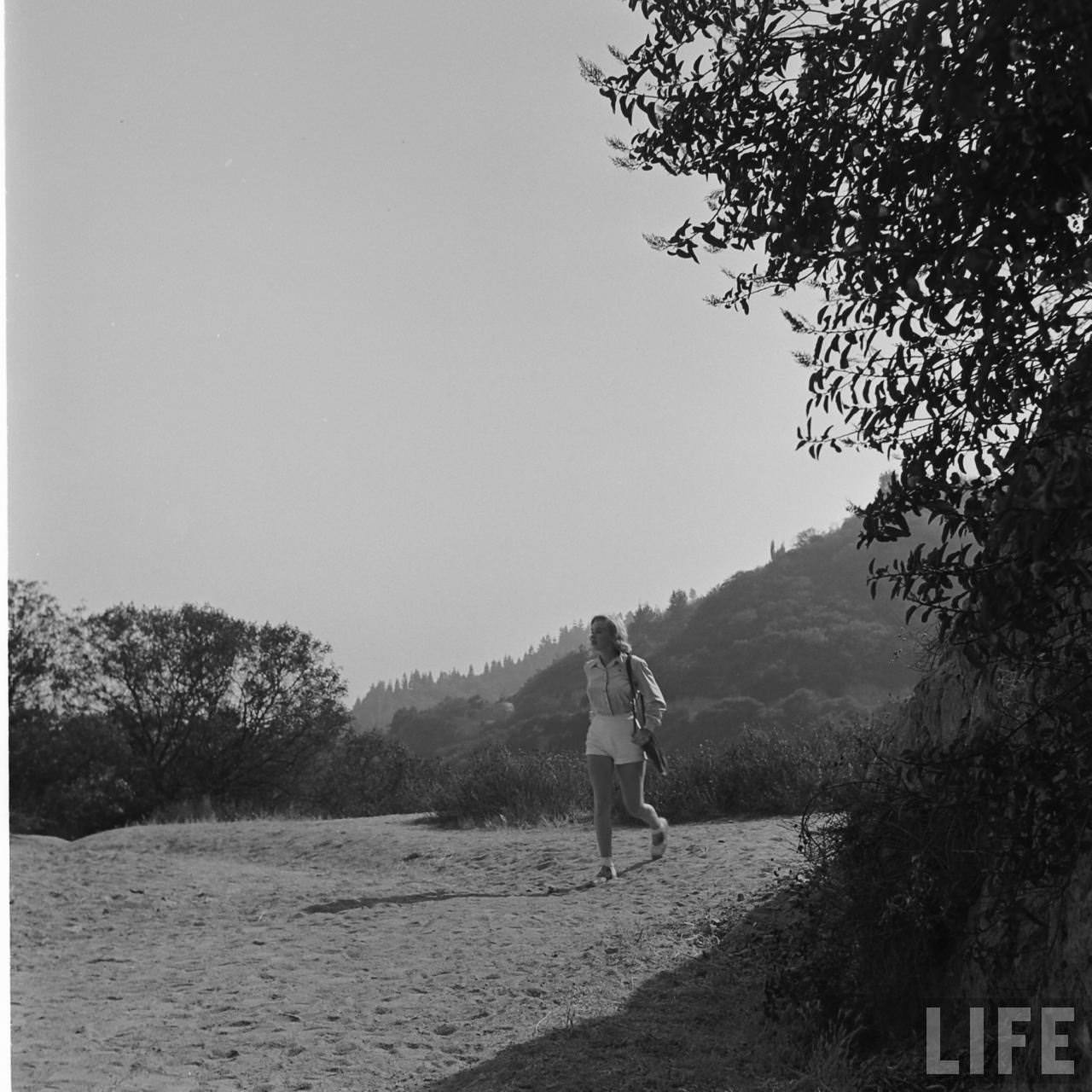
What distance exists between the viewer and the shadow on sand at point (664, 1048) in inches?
169

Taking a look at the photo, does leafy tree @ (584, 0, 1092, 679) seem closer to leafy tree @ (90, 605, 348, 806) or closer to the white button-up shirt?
the white button-up shirt

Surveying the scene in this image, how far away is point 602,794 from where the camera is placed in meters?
8.38

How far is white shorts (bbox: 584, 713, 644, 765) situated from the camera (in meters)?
8.47

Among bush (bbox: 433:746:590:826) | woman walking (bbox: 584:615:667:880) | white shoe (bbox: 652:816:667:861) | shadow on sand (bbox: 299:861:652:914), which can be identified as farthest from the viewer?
bush (bbox: 433:746:590:826)

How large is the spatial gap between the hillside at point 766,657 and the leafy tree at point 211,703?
13.4 meters

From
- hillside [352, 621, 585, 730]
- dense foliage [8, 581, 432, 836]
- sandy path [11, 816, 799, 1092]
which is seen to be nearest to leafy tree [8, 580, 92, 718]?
dense foliage [8, 581, 432, 836]

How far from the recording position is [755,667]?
3959 cm

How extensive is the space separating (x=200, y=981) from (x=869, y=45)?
5582 mm

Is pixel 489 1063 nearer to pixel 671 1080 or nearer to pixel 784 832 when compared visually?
pixel 671 1080

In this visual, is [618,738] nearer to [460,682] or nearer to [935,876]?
[935,876]

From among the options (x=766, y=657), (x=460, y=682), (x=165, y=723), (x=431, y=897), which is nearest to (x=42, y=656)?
(x=165, y=723)

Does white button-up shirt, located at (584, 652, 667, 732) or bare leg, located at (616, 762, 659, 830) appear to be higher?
white button-up shirt, located at (584, 652, 667, 732)

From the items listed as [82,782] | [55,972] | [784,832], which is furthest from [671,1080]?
[82,782]

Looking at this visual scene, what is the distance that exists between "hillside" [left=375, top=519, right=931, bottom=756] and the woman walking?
2241cm
